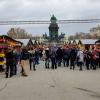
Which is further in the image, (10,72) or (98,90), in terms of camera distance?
(10,72)

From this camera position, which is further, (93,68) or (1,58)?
(93,68)

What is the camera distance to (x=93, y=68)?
31.1 meters

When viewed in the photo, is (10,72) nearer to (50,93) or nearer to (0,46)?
(0,46)

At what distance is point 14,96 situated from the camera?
48.1 feet

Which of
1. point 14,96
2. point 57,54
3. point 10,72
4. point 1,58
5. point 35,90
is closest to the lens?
point 14,96

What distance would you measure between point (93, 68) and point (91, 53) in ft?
4.31

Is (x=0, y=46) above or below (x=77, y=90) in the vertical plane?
above

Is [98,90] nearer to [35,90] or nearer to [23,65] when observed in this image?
[35,90]

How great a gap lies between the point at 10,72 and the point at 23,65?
133 centimetres

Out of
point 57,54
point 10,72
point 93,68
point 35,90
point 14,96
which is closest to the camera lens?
point 14,96

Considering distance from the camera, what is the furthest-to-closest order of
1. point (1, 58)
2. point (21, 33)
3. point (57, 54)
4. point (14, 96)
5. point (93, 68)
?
1. point (21, 33)
2. point (57, 54)
3. point (93, 68)
4. point (1, 58)
5. point (14, 96)

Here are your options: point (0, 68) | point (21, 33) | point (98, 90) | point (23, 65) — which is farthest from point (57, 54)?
point (21, 33)

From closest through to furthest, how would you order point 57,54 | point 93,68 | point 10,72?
point 10,72 < point 93,68 < point 57,54

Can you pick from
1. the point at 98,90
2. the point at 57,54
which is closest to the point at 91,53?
the point at 57,54
